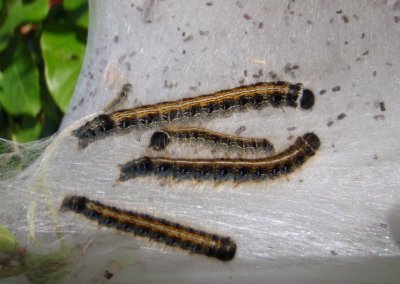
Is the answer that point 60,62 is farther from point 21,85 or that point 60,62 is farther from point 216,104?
point 216,104

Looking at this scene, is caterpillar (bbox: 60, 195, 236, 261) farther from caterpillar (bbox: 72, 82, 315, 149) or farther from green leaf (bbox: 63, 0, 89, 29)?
green leaf (bbox: 63, 0, 89, 29)

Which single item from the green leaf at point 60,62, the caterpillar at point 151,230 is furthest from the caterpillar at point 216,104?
the green leaf at point 60,62

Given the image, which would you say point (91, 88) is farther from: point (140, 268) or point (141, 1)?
point (140, 268)

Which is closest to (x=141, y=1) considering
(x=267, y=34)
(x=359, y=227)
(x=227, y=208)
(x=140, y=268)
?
(x=267, y=34)

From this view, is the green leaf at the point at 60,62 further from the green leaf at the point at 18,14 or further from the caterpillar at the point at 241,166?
the caterpillar at the point at 241,166

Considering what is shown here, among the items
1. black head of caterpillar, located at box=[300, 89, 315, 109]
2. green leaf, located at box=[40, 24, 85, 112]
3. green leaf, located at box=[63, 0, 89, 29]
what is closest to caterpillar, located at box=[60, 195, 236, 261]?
black head of caterpillar, located at box=[300, 89, 315, 109]

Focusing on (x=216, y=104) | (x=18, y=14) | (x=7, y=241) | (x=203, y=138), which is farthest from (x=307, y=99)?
(x=18, y=14)
